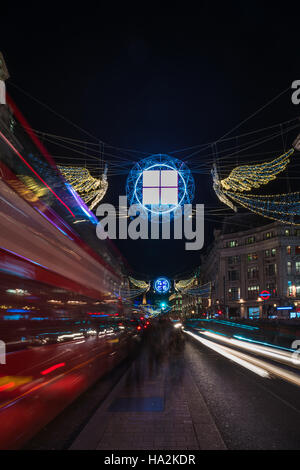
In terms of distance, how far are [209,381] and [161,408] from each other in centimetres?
377

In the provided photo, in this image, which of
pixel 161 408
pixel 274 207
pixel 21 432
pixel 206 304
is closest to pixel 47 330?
pixel 21 432

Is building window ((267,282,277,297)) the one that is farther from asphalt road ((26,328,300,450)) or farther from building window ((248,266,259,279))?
asphalt road ((26,328,300,450))

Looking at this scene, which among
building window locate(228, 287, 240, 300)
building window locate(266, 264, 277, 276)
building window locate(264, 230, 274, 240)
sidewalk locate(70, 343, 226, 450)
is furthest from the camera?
building window locate(228, 287, 240, 300)

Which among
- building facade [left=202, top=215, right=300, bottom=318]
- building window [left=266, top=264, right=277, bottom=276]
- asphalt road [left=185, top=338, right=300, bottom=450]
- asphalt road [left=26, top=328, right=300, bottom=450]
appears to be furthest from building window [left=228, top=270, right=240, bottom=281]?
asphalt road [left=26, top=328, right=300, bottom=450]

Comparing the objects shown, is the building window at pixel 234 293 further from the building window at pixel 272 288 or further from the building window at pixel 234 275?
the building window at pixel 272 288

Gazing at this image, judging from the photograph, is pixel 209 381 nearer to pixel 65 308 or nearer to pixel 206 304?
pixel 65 308

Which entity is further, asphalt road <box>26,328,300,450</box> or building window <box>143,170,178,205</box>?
building window <box>143,170,178,205</box>

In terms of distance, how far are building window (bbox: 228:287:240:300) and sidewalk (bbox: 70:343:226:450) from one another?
72.2 meters

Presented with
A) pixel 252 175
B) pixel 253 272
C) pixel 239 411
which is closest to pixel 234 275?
pixel 253 272

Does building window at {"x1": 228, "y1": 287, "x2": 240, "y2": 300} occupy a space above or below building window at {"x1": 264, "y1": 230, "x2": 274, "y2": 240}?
below

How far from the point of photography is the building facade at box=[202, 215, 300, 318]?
2571 inches

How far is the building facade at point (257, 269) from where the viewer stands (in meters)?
65.3

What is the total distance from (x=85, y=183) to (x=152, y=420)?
25.0ft

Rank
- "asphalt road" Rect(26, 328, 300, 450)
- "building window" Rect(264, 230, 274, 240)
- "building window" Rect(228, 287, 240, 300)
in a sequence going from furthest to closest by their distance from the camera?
"building window" Rect(228, 287, 240, 300) < "building window" Rect(264, 230, 274, 240) < "asphalt road" Rect(26, 328, 300, 450)
